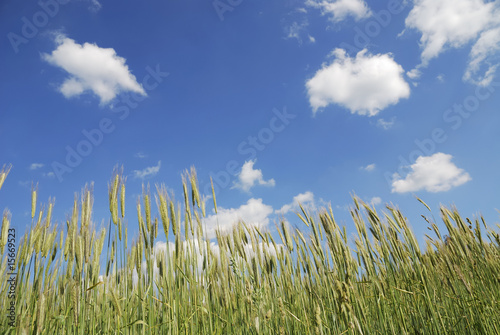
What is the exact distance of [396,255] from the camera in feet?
7.61

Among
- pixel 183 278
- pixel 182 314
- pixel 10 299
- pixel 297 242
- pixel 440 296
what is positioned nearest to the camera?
pixel 182 314

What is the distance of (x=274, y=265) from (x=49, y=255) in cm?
178

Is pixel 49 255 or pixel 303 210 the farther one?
pixel 303 210

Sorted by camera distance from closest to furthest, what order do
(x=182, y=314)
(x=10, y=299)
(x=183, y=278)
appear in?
1. (x=182, y=314)
2. (x=183, y=278)
3. (x=10, y=299)

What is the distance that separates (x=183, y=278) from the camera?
208 cm

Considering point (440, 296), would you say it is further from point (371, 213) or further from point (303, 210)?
point (303, 210)

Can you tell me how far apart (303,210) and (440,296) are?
4.08 ft

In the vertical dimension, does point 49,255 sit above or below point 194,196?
below

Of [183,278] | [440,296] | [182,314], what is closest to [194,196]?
[183,278]

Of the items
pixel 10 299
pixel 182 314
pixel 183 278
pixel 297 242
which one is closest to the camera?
pixel 182 314

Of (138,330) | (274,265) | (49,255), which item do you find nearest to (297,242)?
(274,265)

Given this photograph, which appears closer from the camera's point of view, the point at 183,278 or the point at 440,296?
the point at 183,278

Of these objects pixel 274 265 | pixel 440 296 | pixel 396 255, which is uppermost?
pixel 274 265

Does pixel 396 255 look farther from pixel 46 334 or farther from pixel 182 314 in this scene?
pixel 46 334
